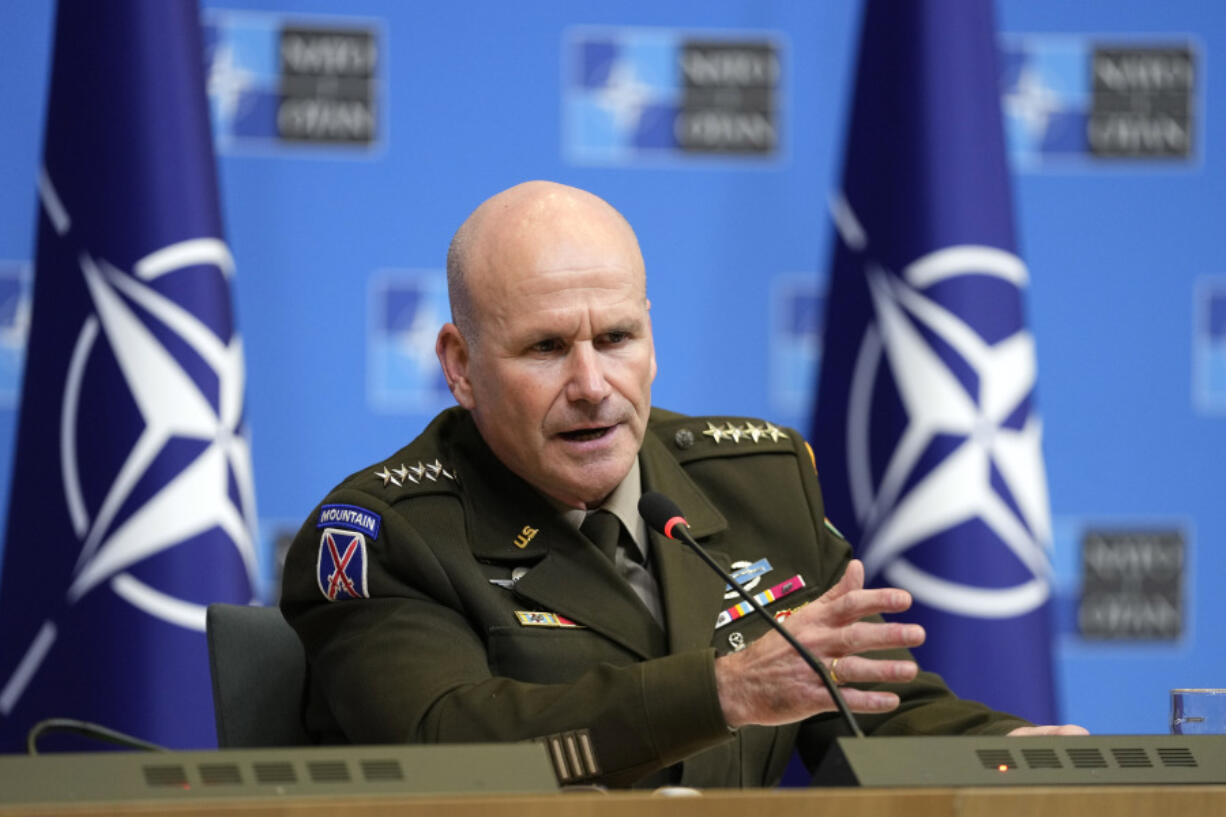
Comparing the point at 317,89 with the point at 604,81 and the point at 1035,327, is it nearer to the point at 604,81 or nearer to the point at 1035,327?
the point at 604,81

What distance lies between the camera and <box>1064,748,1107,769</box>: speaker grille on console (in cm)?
130

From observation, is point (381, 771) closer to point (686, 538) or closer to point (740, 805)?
point (740, 805)

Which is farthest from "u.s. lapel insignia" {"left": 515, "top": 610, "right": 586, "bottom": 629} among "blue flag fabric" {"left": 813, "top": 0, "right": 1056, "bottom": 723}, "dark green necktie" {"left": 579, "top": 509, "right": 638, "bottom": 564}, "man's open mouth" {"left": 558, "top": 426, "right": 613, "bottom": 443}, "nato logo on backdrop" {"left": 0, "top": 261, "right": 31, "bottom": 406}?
"nato logo on backdrop" {"left": 0, "top": 261, "right": 31, "bottom": 406}

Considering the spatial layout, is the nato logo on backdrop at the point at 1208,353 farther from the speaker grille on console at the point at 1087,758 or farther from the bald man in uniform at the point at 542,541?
the speaker grille on console at the point at 1087,758

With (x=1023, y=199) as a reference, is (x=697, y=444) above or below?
below

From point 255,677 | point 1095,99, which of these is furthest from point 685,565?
point 1095,99

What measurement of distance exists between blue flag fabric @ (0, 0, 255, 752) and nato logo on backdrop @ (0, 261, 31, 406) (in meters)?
0.29

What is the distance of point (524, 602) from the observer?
1.93 meters

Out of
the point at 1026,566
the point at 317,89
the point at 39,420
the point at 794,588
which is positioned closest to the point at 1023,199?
the point at 1026,566

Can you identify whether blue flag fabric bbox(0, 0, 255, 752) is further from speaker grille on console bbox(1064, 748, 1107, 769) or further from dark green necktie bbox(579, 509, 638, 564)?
speaker grille on console bbox(1064, 748, 1107, 769)

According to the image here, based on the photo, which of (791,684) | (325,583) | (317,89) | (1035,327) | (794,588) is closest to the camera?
(791,684)

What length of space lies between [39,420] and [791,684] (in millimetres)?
1968

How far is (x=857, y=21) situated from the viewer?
11.7 ft

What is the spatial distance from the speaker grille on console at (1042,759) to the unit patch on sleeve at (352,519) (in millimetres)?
885
